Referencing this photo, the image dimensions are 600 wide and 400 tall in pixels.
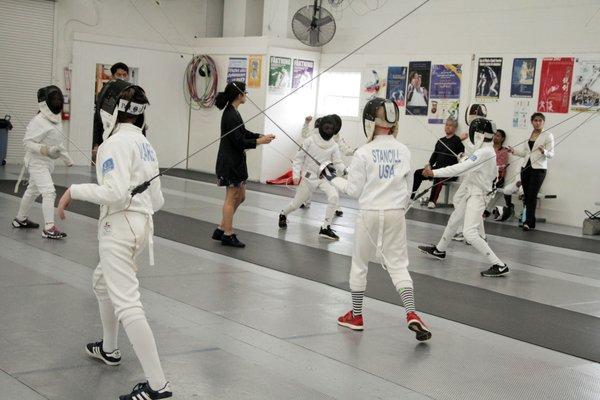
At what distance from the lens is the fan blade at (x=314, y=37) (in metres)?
13.6

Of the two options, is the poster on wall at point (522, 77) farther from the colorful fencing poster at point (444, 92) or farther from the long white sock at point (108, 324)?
the long white sock at point (108, 324)

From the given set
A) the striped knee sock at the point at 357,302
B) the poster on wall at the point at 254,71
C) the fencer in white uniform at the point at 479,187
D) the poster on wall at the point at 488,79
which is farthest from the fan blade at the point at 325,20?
the striped knee sock at the point at 357,302

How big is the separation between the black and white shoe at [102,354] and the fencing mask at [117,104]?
41.0 inches

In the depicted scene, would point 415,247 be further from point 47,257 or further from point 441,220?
point 47,257

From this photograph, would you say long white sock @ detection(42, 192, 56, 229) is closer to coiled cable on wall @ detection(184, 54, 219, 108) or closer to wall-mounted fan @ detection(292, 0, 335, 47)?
wall-mounted fan @ detection(292, 0, 335, 47)

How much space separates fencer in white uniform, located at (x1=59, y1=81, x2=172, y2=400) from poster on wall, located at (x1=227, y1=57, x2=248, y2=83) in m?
11.5

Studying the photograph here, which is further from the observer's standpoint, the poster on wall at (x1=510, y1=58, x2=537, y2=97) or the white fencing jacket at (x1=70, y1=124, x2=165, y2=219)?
the poster on wall at (x1=510, y1=58, x2=537, y2=97)

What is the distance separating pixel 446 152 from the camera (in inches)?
494

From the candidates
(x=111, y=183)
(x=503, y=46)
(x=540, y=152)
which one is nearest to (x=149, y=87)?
(x=503, y=46)

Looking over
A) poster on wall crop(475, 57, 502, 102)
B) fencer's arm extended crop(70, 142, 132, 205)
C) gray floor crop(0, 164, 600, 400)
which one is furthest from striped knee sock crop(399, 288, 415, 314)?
poster on wall crop(475, 57, 502, 102)

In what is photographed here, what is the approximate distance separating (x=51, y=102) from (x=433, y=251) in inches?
152

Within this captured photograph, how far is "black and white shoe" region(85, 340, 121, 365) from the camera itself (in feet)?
12.4

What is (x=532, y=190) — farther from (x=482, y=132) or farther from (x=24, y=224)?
(x=24, y=224)

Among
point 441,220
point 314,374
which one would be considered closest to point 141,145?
point 314,374
